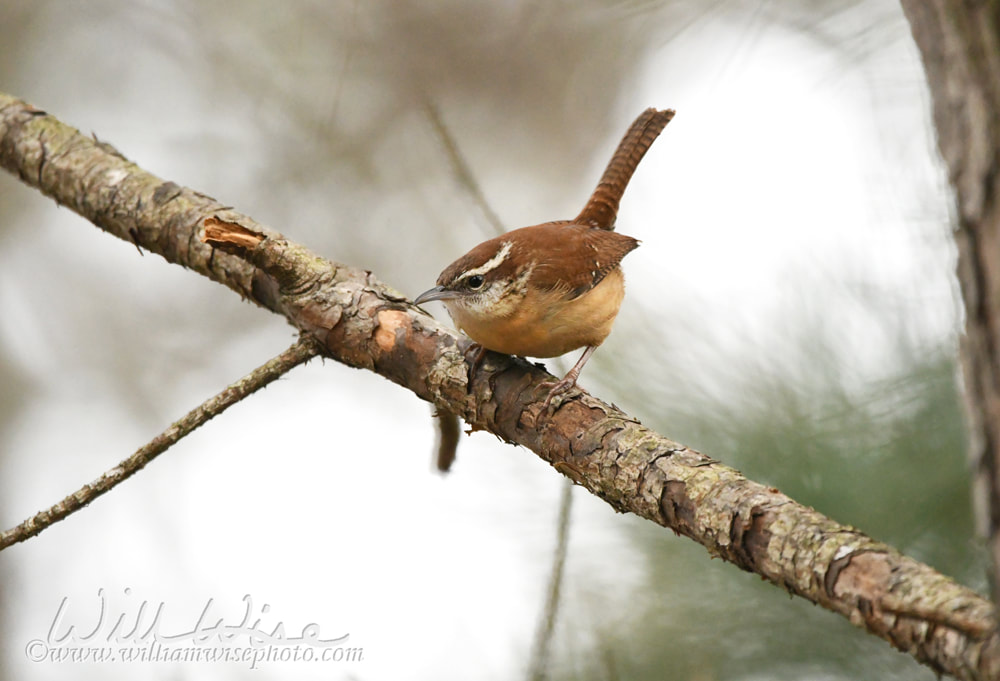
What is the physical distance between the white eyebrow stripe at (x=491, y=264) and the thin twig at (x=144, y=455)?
0.87 m

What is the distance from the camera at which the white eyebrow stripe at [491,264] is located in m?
3.19

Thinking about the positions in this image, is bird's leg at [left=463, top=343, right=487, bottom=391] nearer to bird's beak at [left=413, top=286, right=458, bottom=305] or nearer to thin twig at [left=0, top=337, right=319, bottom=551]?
bird's beak at [left=413, top=286, right=458, bottom=305]

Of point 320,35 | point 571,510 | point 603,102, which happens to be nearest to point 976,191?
point 571,510

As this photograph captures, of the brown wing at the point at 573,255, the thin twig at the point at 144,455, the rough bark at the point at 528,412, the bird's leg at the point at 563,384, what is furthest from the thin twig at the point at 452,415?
the thin twig at the point at 144,455

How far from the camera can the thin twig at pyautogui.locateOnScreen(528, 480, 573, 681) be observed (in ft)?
8.01

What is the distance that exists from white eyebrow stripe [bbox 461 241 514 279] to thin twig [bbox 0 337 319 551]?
2.87 ft

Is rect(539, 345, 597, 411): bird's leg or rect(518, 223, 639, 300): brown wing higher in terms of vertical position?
rect(518, 223, 639, 300): brown wing

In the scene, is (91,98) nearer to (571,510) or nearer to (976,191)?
(571,510)

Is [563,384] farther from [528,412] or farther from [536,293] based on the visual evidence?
[536,293]

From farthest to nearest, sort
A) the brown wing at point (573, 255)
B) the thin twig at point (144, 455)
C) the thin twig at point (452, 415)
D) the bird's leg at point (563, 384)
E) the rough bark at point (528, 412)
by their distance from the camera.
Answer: the brown wing at point (573, 255), the thin twig at point (452, 415), the bird's leg at point (563, 384), the thin twig at point (144, 455), the rough bark at point (528, 412)

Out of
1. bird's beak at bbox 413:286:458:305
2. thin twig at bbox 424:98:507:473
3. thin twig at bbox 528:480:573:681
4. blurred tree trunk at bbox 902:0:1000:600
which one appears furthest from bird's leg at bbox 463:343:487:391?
blurred tree trunk at bbox 902:0:1000:600

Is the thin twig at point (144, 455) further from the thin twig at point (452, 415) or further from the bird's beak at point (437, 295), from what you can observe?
the bird's beak at point (437, 295)

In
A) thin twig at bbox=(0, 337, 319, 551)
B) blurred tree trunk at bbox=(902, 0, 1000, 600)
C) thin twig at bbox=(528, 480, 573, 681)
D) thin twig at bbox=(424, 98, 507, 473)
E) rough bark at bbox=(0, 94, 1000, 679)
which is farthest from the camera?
thin twig at bbox=(424, 98, 507, 473)

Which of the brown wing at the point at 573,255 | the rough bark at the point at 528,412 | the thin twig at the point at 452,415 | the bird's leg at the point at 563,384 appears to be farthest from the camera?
the brown wing at the point at 573,255
